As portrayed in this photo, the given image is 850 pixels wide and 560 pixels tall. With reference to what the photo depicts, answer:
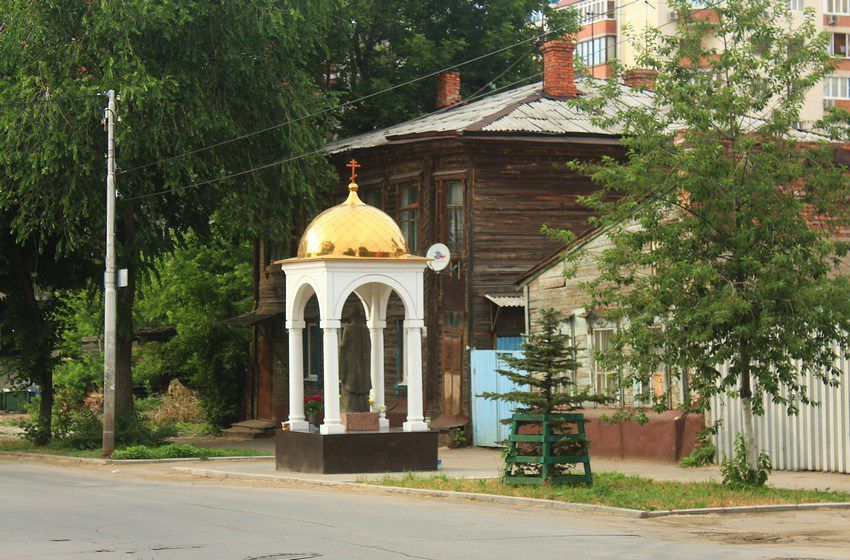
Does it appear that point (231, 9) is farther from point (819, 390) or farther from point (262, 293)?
point (819, 390)

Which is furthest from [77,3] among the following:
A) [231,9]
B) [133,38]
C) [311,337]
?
[311,337]

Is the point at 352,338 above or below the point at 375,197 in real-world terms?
below

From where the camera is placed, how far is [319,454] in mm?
21422

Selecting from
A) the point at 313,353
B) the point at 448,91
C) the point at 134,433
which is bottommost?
the point at 134,433

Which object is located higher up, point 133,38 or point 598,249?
point 133,38

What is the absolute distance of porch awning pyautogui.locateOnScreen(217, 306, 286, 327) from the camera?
3803cm

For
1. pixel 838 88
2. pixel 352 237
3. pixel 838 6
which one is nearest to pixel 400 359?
pixel 352 237

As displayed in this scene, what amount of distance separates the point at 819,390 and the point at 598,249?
20.4 feet

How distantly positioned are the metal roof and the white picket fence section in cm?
819

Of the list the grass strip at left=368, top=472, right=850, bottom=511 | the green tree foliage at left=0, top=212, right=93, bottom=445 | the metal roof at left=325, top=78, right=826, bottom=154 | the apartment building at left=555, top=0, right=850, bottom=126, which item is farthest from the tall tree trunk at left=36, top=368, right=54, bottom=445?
the apartment building at left=555, top=0, right=850, bottom=126

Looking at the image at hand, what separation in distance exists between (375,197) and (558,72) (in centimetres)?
566

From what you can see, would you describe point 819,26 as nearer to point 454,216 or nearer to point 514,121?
point 514,121

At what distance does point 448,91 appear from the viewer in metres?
40.2

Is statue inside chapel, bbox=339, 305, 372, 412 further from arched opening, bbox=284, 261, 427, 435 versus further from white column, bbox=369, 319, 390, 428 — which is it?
white column, bbox=369, 319, 390, 428
